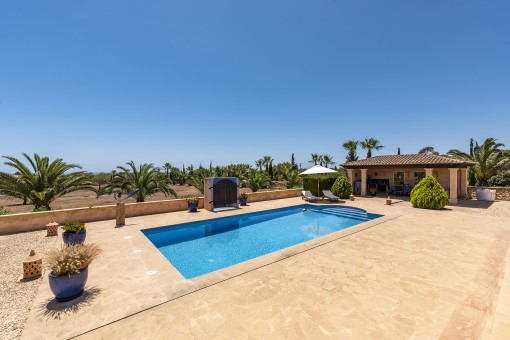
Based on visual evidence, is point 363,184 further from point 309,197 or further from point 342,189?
point 309,197

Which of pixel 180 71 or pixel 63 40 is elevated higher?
pixel 180 71

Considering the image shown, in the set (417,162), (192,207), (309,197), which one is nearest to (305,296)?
(192,207)

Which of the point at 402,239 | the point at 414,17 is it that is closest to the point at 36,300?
the point at 402,239

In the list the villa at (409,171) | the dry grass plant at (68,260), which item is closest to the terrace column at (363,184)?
the villa at (409,171)

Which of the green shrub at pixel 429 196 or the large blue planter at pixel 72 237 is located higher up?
the green shrub at pixel 429 196

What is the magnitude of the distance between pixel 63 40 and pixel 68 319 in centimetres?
1344

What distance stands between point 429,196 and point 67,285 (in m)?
18.9

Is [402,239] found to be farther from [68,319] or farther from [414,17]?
[414,17]

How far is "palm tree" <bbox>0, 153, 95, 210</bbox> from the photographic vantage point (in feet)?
38.0

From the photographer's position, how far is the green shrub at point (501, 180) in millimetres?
23453

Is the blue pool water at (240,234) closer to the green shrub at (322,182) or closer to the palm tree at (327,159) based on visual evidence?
the green shrub at (322,182)

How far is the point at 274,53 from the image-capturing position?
59.4 ft

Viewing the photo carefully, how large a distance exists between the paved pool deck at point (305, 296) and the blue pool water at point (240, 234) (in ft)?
5.01

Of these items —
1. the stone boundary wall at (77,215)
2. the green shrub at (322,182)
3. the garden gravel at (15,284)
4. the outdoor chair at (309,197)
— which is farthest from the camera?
the green shrub at (322,182)
